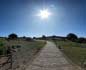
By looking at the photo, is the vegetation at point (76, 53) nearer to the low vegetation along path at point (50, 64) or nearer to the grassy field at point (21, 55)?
the low vegetation along path at point (50, 64)

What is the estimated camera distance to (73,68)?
1186 cm

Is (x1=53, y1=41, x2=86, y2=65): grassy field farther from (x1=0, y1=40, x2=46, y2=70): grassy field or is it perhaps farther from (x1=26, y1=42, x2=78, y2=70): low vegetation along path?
(x1=0, y1=40, x2=46, y2=70): grassy field

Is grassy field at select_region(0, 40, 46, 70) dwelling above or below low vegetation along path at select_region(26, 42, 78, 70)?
above

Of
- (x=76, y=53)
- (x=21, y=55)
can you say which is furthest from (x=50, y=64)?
(x=76, y=53)

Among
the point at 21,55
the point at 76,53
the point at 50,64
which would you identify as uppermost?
the point at 21,55

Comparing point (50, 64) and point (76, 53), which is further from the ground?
point (76, 53)

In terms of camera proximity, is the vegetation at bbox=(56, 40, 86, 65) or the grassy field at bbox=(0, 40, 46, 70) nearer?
the grassy field at bbox=(0, 40, 46, 70)

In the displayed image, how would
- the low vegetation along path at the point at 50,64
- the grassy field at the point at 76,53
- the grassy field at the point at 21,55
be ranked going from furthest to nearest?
the grassy field at the point at 76,53 < the grassy field at the point at 21,55 < the low vegetation along path at the point at 50,64

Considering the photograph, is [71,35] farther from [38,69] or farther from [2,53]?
[38,69]

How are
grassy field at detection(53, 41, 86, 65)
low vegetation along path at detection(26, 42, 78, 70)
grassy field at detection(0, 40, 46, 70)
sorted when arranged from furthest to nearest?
grassy field at detection(53, 41, 86, 65)
grassy field at detection(0, 40, 46, 70)
low vegetation along path at detection(26, 42, 78, 70)

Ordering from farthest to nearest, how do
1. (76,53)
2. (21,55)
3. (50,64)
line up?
(76,53) < (21,55) < (50,64)

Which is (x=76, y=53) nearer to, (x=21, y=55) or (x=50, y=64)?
(x=21, y=55)

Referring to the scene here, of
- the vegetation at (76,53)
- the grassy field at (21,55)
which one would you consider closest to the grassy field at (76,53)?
the vegetation at (76,53)

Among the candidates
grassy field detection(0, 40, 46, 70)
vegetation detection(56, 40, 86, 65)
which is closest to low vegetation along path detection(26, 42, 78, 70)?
grassy field detection(0, 40, 46, 70)
